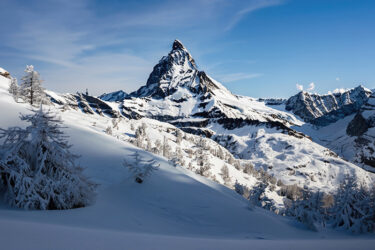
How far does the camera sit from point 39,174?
37.9 ft

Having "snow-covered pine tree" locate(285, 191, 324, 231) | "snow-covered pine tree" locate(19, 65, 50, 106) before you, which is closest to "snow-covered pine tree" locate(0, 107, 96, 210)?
"snow-covered pine tree" locate(285, 191, 324, 231)

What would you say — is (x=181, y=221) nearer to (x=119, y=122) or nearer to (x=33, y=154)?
(x=33, y=154)

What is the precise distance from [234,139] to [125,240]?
579ft

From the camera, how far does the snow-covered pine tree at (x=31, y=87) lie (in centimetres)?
4503

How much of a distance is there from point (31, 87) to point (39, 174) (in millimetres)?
43076

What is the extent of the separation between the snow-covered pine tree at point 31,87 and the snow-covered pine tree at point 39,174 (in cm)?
3928

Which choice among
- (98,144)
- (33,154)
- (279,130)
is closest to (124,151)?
(98,144)

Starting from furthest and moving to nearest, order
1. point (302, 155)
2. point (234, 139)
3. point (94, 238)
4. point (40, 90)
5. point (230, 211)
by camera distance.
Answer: point (234, 139), point (302, 155), point (40, 90), point (230, 211), point (94, 238)

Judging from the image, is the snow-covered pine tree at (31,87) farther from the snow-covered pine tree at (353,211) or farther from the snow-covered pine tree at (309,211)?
the snow-covered pine tree at (353,211)

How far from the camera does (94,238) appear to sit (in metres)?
6.53

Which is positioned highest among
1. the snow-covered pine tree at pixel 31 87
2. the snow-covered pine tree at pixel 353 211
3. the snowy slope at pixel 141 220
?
the snow-covered pine tree at pixel 31 87

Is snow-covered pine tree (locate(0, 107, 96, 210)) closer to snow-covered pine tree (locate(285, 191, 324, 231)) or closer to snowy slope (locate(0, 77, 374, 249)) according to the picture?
snowy slope (locate(0, 77, 374, 249))

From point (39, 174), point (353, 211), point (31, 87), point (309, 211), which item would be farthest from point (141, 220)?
point (31, 87)

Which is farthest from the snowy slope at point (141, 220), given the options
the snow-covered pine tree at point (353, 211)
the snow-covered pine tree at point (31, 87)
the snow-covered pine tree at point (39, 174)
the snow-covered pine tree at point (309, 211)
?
the snow-covered pine tree at point (31, 87)
